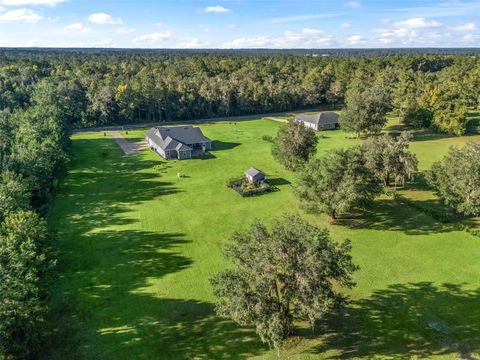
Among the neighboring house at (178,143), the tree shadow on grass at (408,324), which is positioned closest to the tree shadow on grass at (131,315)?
the tree shadow on grass at (408,324)

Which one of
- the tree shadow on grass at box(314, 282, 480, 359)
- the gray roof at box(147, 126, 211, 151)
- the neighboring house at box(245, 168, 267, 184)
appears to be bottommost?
the tree shadow on grass at box(314, 282, 480, 359)

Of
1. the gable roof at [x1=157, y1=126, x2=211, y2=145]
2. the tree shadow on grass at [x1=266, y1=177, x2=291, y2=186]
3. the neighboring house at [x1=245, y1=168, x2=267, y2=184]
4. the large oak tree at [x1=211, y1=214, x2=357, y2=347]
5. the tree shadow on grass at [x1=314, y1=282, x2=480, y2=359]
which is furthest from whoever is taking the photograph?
the gable roof at [x1=157, y1=126, x2=211, y2=145]

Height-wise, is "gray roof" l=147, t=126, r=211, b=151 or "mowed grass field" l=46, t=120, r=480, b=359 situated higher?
"gray roof" l=147, t=126, r=211, b=151

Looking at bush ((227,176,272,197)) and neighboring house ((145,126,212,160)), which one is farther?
neighboring house ((145,126,212,160))

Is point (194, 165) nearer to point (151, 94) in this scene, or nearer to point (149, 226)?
point (149, 226)

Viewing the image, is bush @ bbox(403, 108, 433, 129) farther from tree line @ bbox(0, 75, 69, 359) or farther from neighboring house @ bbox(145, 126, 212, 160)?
tree line @ bbox(0, 75, 69, 359)

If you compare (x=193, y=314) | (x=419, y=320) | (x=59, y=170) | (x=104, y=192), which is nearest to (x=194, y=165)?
(x=104, y=192)

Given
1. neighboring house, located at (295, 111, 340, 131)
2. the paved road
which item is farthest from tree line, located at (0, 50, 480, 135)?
neighboring house, located at (295, 111, 340, 131)
